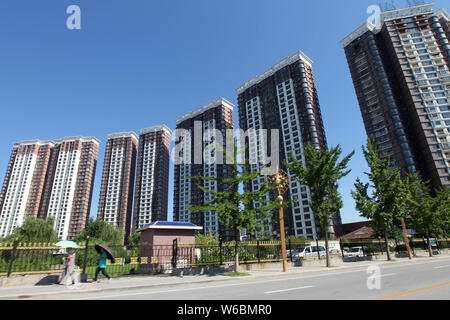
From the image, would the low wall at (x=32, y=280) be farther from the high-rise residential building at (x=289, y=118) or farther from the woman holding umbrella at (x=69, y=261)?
the high-rise residential building at (x=289, y=118)

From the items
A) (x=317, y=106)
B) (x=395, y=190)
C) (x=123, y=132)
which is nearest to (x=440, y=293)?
(x=395, y=190)

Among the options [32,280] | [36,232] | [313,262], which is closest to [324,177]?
[313,262]

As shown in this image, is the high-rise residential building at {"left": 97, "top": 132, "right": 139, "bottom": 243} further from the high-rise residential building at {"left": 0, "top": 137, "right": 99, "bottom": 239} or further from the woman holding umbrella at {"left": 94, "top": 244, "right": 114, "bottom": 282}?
the woman holding umbrella at {"left": 94, "top": 244, "right": 114, "bottom": 282}

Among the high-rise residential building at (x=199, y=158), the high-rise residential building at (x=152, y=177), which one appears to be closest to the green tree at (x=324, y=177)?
the high-rise residential building at (x=199, y=158)

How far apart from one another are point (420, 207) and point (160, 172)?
125 metres

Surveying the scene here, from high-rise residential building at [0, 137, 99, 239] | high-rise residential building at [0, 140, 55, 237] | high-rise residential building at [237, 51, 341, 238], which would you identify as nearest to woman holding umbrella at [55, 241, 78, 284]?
high-rise residential building at [237, 51, 341, 238]

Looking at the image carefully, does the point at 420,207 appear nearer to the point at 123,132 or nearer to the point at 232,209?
the point at 232,209

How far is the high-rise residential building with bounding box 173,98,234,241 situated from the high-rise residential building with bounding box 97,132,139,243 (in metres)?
29.9

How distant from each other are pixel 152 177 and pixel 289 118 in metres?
84.3

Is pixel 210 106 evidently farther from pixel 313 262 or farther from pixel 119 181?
pixel 313 262

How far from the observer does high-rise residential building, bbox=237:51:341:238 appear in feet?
277

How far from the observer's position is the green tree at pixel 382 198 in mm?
22062

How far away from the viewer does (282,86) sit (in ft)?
341

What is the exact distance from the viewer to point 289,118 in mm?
97000
